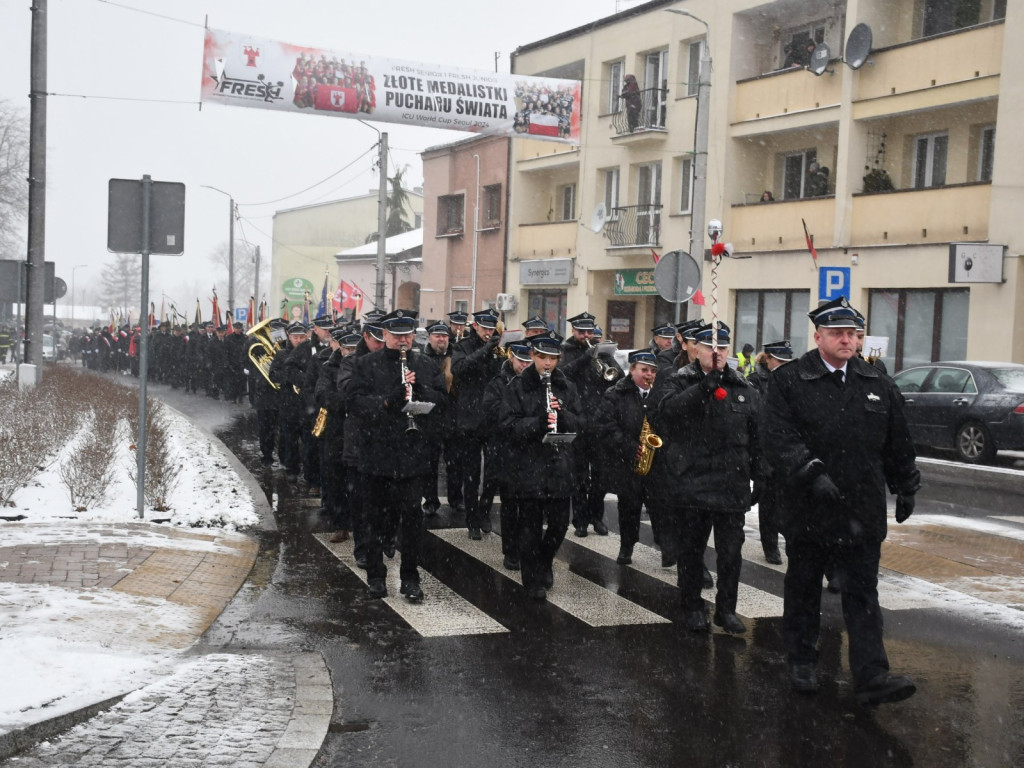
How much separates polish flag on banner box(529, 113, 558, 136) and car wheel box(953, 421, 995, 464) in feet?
31.8

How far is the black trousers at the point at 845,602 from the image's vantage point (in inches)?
219

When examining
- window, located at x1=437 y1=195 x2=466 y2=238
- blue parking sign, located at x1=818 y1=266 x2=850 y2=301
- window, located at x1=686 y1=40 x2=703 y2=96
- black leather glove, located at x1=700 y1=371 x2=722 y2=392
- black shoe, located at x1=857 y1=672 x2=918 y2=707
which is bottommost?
black shoe, located at x1=857 y1=672 x2=918 y2=707

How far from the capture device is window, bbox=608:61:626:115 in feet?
105

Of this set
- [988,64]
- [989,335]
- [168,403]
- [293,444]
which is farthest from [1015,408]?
[168,403]

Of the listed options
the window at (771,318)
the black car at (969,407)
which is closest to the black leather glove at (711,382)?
the black car at (969,407)

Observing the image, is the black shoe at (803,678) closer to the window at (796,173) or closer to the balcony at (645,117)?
the window at (796,173)

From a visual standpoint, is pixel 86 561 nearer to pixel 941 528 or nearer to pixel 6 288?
pixel 941 528

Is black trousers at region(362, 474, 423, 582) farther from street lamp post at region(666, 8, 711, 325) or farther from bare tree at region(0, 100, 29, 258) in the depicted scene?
bare tree at region(0, 100, 29, 258)

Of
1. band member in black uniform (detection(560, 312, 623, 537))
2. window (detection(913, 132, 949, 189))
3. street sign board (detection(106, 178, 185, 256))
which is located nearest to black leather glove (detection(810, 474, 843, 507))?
band member in black uniform (detection(560, 312, 623, 537))

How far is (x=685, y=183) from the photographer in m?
29.4

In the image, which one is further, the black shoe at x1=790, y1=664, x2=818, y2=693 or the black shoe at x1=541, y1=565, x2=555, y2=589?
the black shoe at x1=541, y1=565, x2=555, y2=589

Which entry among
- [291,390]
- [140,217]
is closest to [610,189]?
[291,390]

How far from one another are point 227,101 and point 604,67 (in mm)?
15835

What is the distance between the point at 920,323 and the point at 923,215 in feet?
7.09
